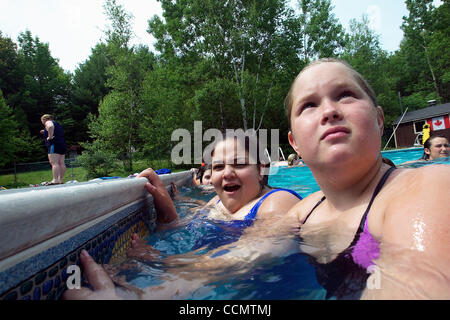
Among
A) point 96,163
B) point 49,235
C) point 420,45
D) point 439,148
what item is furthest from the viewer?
point 420,45

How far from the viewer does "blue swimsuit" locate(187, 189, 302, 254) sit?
1.78 meters

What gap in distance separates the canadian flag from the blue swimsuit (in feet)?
99.7

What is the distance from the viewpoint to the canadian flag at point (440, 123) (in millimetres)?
24112

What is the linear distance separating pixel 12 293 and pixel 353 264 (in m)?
1.19

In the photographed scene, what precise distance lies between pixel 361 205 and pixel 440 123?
3132 cm

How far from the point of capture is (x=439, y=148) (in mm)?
6363

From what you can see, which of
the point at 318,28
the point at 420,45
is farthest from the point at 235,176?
the point at 420,45

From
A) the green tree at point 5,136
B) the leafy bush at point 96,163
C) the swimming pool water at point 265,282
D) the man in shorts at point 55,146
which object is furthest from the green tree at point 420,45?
the green tree at point 5,136

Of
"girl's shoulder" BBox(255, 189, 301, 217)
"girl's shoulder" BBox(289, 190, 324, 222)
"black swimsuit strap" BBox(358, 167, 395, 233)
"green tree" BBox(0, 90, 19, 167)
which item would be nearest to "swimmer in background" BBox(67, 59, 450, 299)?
"black swimsuit strap" BBox(358, 167, 395, 233)

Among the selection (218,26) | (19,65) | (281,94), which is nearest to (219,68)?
(218,26)

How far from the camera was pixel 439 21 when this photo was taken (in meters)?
32.2

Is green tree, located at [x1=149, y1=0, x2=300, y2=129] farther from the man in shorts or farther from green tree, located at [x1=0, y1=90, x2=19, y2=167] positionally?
green tree, located at [x1=0, y1=90, x2=19, y2=167]

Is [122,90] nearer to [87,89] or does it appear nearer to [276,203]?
[276,203]

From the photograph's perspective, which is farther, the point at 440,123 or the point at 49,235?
the point at 440,123
